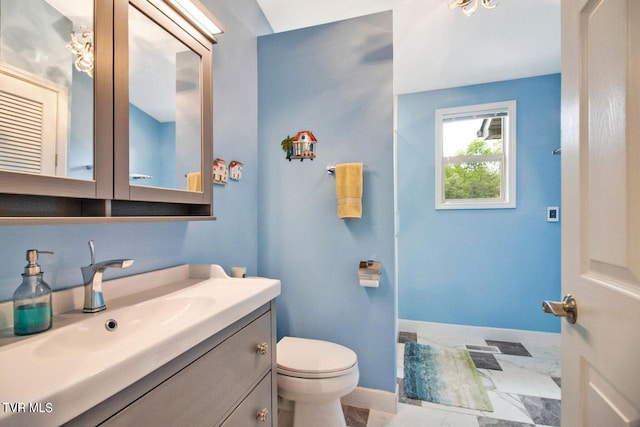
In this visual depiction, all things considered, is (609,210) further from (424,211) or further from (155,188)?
(424,211)

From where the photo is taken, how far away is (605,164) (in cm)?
58

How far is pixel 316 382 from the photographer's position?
137 cm

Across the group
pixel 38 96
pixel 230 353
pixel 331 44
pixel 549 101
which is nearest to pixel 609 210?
pixel 230 353

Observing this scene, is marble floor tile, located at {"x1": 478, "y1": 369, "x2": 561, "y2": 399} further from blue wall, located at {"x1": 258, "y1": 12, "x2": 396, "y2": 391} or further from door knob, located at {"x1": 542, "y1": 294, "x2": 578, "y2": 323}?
door knob, located at {"x1": 542, "y1": 294, "x2": 578, "y2": 323}

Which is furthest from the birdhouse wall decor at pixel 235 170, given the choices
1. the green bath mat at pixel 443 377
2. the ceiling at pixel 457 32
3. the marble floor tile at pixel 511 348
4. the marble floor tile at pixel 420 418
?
the marble floor tile at pixel 511 348

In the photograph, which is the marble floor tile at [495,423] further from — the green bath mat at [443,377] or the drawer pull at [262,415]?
the drawer pull at [262,415]

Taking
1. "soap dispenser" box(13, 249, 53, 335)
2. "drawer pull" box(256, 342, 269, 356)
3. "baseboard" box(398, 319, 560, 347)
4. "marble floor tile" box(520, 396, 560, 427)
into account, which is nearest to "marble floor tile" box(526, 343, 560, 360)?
"baseboard" box(398, 319, 560, 347)

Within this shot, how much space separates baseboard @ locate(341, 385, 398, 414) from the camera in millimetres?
1773

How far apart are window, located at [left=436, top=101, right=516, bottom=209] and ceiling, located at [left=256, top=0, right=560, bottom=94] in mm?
359

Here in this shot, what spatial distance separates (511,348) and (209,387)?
2842 mm

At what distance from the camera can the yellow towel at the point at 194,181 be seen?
121 centimetres

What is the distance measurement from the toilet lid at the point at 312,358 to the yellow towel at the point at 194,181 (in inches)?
36.6

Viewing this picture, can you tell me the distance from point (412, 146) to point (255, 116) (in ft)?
5.72

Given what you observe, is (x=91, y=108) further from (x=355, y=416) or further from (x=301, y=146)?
(x=355, y=416)
